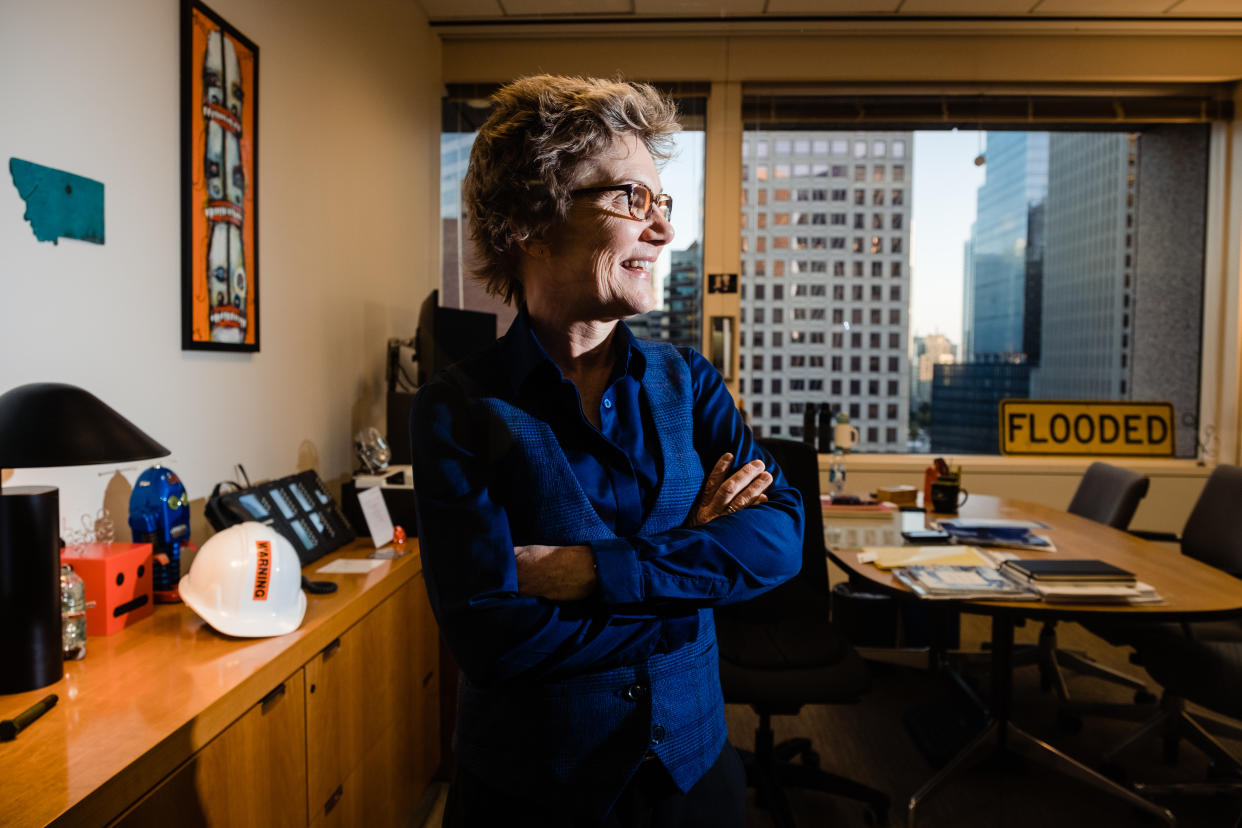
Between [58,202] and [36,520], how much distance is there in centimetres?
71

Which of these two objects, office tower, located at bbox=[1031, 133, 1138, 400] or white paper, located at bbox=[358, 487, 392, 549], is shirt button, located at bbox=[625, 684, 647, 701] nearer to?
white paper, located at bbox=[358, 487, 392, 549]

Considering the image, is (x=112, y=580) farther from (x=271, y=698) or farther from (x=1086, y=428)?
(x=1086, y=428)

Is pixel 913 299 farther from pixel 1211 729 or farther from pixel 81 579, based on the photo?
pixel 81 579

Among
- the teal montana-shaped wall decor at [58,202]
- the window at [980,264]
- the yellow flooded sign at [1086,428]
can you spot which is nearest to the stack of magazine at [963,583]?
the teal montana-shaped wall decor at [58,202]

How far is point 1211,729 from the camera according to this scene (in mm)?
2730

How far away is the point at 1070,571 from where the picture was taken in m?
1.93

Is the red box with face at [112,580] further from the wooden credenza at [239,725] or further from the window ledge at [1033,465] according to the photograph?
the window ledge at [1033,465]

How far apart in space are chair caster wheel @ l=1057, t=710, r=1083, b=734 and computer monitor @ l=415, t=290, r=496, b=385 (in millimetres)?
2571

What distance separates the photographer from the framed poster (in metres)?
1.98

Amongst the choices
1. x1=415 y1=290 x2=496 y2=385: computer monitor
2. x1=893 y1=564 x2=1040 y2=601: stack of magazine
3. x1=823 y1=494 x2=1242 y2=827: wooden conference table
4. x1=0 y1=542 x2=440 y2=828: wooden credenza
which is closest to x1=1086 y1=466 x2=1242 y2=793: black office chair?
x1=823 y1=494 x2=1242 y2=827: wooden conference table

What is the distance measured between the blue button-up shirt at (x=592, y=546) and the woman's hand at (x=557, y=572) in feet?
0.05

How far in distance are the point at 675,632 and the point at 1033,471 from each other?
12.9ft

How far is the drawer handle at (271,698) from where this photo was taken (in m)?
1.43

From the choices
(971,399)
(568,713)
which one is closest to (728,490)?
(568,713)
